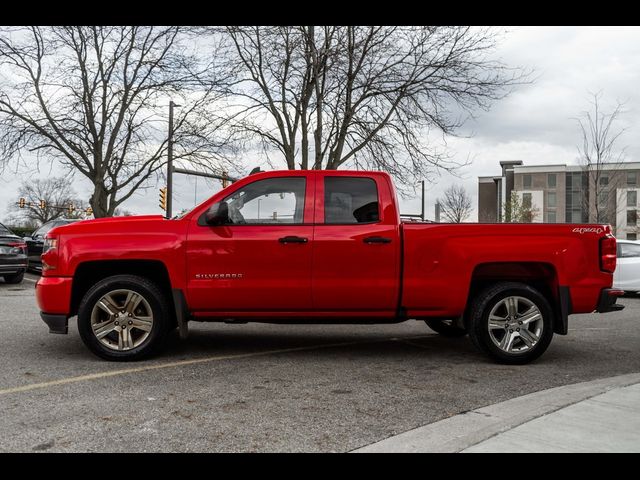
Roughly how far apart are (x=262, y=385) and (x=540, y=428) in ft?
7.44

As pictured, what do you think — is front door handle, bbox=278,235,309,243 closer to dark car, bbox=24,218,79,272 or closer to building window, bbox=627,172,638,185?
dark car, bbox=24,218,79,272

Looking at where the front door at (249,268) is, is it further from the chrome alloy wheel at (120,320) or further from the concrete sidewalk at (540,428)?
the concrete sidewalk at (540,428)

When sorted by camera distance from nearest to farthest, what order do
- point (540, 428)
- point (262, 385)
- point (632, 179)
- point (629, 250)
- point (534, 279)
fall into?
point (540, 428) < point (262, 385) < point (534, 279) < point (629, 250) < point (632, 179)

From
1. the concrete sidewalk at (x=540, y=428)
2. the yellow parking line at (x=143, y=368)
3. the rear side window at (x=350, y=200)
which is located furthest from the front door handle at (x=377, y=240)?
the concrete sidewalk at (x=540, y=428)

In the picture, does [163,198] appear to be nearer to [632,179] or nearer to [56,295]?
[56,295]

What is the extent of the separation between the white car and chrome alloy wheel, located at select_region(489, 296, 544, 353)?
872cm

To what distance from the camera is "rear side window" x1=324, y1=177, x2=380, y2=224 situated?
6.14 m

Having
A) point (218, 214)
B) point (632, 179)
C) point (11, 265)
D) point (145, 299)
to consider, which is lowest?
point (11, 265)

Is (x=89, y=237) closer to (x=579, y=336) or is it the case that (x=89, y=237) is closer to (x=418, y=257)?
(x=418, y=257)

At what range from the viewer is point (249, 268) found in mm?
5973

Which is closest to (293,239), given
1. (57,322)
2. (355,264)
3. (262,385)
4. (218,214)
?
(355,264)

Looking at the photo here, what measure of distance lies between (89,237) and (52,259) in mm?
450

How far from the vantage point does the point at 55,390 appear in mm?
4887
